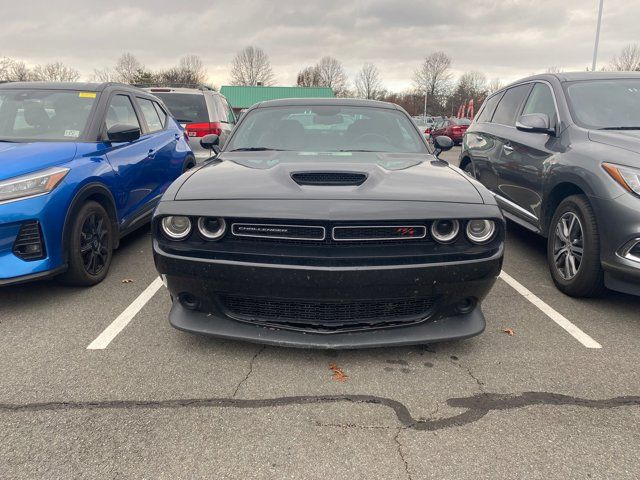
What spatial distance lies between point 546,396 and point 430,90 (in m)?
82.5

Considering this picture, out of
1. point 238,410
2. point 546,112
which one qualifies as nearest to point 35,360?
point 238,410

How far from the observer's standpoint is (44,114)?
436 cm

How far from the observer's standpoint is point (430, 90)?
78.8 metres

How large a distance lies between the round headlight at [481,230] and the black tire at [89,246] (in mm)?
2937

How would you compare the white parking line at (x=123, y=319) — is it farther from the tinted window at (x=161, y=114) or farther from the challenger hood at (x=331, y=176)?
the tinted window at (x=161, y=114)

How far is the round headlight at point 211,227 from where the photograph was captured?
8.40 feet

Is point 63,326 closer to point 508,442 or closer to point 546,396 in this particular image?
point 508,442

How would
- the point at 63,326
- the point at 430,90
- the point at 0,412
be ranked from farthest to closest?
the point at 430,90 → the point at 63,326 → the point at 0,412

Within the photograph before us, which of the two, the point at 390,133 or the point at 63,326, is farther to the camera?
the point at 390,133

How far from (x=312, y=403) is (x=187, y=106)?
23.7 feet

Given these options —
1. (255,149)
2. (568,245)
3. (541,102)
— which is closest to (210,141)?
(255,149)

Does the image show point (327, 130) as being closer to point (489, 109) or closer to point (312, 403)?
point (312, 403)

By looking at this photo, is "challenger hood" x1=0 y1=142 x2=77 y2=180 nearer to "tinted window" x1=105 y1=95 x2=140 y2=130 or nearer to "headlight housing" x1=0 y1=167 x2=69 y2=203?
"headlight housing" x1=0 y1=167 x2=69 y2=203

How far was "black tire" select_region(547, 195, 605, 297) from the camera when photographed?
3.46 meters
